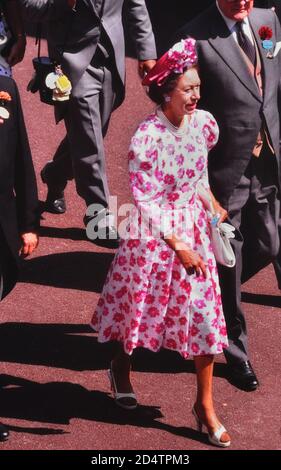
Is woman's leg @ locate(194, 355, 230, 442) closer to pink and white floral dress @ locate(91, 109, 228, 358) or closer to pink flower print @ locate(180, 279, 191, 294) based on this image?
pink and white floral dress @ locate(91, 109, 228, 358)

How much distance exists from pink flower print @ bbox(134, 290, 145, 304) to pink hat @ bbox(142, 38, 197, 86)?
1.05 m

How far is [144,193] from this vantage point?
20.4 ft

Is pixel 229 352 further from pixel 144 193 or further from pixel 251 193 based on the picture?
pixel 144 193

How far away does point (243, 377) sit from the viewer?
23.4 feet

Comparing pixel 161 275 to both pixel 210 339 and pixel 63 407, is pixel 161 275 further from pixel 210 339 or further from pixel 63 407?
pixel 63 407

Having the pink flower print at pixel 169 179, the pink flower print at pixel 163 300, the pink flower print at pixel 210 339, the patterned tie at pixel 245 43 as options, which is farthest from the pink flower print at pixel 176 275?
the patterned tie at pixel 245 43

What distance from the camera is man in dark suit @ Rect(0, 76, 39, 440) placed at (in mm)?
6215

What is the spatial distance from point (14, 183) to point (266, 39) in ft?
5.32

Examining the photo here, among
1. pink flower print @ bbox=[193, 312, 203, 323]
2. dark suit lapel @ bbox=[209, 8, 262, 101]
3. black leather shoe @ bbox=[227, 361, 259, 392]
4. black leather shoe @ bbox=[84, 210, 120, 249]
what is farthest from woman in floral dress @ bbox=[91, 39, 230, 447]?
black leather shoe @ bbox=[84, 210, 120, 249]

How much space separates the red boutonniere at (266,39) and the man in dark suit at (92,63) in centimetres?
128

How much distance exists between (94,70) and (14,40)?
1.25m

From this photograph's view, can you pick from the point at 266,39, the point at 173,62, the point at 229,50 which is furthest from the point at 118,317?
the point at 266,39

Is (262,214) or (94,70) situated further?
(94,70)

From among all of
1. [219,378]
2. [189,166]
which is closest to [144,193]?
[189,166]
